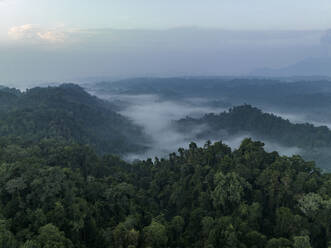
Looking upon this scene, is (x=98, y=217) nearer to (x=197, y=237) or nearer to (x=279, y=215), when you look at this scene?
(x=197, y=237)

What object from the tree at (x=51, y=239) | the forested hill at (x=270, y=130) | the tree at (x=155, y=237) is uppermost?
the tree at (x=51, y=239)

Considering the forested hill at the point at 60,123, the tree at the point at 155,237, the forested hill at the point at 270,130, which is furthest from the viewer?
the forested hill at the point at 270,130

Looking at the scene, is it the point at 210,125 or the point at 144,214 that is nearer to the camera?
the point at 144,214

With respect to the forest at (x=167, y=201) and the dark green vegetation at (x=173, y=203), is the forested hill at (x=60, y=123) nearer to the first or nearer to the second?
the forest at (x=167, y=201)

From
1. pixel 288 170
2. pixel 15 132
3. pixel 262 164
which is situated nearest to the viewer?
pixel 288 170

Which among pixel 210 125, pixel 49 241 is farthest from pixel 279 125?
pixel 49 241

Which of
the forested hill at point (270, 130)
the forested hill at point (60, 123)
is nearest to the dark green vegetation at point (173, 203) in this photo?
the forested hill at point (60, 123)

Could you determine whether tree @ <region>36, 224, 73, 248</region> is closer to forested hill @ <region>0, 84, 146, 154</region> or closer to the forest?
the forest

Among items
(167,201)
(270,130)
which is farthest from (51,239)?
(270,130)
